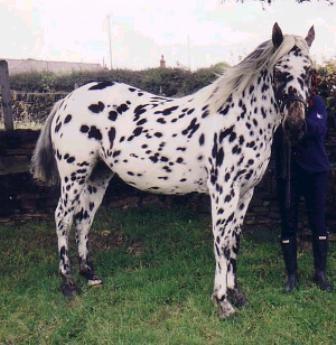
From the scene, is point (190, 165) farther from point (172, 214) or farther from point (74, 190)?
point (172, 214)

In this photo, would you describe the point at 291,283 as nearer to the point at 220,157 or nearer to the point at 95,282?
the point at 220,157

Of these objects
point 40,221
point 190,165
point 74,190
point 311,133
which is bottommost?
point 40,221

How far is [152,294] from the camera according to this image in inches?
181

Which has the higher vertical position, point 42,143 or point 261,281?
point 42,143

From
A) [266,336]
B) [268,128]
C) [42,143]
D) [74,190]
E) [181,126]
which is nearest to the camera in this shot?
[266,336]

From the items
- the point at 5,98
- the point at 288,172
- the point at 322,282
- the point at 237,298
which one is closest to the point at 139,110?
the point at 288,172

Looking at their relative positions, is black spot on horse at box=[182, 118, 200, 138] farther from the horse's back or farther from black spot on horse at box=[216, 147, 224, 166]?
black spot on horse at box=[216, 147, 224, 166]

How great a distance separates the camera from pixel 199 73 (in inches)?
445

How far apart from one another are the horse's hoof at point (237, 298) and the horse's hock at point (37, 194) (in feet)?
7.43

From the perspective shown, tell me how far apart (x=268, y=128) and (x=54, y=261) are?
3.00 m

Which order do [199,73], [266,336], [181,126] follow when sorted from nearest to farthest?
1. [266,336]
2. [181,126]
3. [199,73]

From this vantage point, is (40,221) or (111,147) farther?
(40,221)

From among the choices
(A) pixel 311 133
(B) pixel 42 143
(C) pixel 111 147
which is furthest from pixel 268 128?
(B) pixel 42 143

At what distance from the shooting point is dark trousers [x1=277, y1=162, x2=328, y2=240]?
458cm
